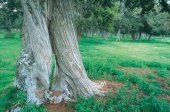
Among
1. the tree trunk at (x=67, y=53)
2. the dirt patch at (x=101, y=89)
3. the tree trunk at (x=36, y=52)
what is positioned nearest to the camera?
the dirt patch at (x=101, y=89)

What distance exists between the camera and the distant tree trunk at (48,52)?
8562mm

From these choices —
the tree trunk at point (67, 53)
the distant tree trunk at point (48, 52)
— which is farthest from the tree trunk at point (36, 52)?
the tree trunk at point (67, 53)

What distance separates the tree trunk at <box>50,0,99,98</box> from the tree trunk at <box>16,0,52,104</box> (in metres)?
0.33

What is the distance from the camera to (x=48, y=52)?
28.4 ft

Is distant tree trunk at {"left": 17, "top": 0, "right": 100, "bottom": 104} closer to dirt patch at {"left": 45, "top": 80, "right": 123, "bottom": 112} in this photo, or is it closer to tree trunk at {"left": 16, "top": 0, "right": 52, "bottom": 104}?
tree trunk at {"left": 16, "top": 0, "right": 52, "bottom": 104}

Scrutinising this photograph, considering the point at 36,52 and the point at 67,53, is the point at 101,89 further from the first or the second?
the point at 36,52

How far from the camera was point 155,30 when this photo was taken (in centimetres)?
7394

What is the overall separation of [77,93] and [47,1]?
2.74 meters

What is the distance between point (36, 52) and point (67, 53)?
90 centimetres

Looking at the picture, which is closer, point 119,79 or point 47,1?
point 47,1

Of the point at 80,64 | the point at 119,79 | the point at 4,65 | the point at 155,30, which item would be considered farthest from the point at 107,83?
the point at 155,30

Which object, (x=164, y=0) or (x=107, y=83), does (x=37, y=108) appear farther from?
(x=164, y=0)

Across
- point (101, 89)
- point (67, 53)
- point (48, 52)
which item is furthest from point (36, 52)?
point (101, 89)

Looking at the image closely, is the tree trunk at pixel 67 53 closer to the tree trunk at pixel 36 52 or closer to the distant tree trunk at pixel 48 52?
the distant tree trunk at pixel 48 52
